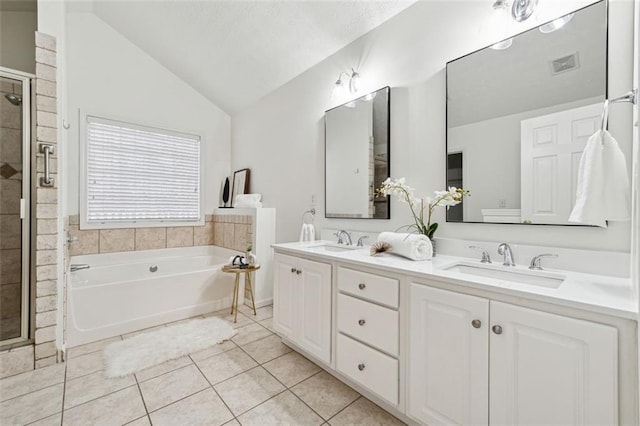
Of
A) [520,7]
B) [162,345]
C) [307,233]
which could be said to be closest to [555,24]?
[520,7]

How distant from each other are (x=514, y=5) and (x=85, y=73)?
4086 mm

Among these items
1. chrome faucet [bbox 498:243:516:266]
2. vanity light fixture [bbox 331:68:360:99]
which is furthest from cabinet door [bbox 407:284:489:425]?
vanity light fixture [bbox 331:68:360:99]

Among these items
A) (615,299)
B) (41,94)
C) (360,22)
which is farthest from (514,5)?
(41,94)

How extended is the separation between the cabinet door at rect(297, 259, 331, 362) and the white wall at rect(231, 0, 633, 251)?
27.1 inches

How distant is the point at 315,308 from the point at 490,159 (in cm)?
144

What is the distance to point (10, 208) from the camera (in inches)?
80.0

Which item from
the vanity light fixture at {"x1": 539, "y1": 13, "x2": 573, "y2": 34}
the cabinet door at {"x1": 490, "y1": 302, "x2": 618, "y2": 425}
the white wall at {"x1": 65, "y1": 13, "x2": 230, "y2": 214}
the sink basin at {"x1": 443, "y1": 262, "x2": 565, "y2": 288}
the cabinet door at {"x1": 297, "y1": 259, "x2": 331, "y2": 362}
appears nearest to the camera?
the cabinet door at {"x1": 490, "y1": 302, "x2": 618, "y2": 425}

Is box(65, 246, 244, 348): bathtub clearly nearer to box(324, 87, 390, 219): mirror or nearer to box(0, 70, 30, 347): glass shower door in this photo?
box(0, 70, 30, 347): glass shower door

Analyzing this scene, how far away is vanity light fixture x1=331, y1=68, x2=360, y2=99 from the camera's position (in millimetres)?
2399

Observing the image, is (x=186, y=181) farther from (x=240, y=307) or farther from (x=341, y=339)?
(x=341, y=339)

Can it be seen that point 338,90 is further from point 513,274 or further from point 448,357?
point 448,357

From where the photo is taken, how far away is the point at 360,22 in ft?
7.41

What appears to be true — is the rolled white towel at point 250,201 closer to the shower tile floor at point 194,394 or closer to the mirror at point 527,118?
the shower tile floor at point 194,394

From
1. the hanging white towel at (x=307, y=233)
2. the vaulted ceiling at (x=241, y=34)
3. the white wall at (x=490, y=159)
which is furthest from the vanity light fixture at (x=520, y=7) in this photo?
the hanging white towel at (x=307, y=233)
